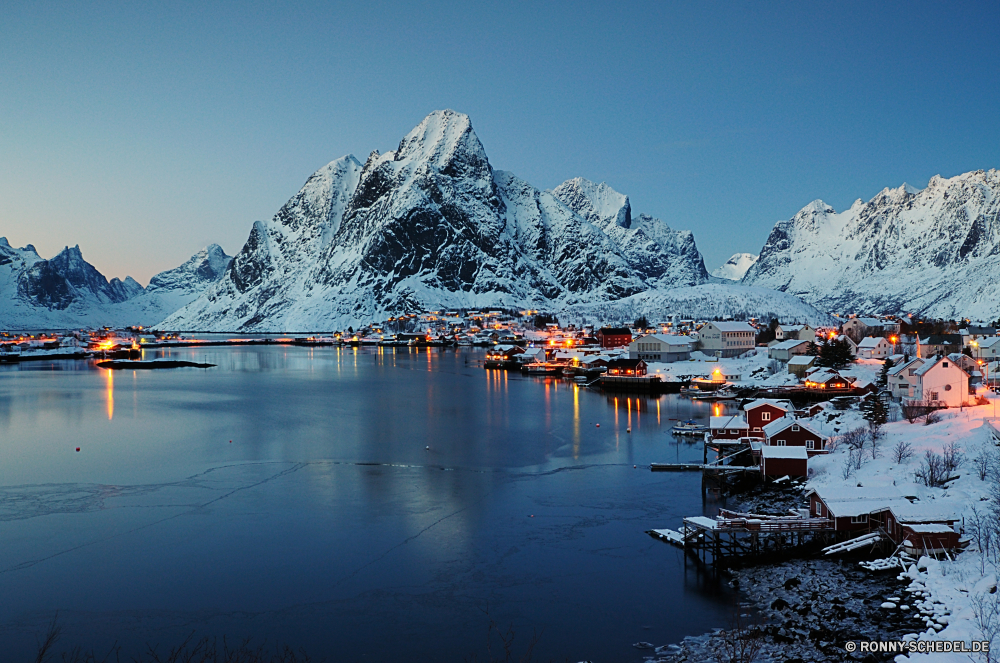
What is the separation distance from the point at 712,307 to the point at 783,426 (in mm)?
117110

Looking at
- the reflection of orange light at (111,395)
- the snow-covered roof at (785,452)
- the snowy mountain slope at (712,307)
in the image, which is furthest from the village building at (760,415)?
the snowy mountain slope at (712,307)

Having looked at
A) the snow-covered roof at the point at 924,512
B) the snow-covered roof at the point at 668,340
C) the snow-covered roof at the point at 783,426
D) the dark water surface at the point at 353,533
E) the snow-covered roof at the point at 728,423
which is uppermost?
the snow-covered roof at the point at 668,340

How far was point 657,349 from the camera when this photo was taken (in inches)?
2579

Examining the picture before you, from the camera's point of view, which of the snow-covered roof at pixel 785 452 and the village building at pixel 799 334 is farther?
the village building at pixel 799 334

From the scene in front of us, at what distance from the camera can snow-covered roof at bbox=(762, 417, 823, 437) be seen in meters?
25.5

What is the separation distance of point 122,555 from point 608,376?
144ft

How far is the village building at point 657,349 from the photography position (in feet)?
213

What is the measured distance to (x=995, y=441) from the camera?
21562 mm

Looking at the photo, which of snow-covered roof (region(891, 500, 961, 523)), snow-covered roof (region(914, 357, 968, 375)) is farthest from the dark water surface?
snow-covered roof (region(914, 357, 968, 375))

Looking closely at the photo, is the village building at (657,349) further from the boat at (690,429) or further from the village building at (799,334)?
the boat at (690,429)

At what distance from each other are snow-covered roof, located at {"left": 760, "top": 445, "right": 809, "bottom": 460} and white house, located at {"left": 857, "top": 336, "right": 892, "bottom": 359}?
3765 centimetres

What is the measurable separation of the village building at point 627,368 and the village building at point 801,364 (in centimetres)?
1093

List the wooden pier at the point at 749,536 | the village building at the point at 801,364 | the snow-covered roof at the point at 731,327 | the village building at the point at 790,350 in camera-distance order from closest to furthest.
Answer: the wooden pier at the point at 749,536 < the village building at the point at 801,364 < the village building at the point at 790,350 < the snow-covered roof at the point at 731,327

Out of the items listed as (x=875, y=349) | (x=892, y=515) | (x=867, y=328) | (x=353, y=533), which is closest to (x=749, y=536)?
(x=892, y=515)
